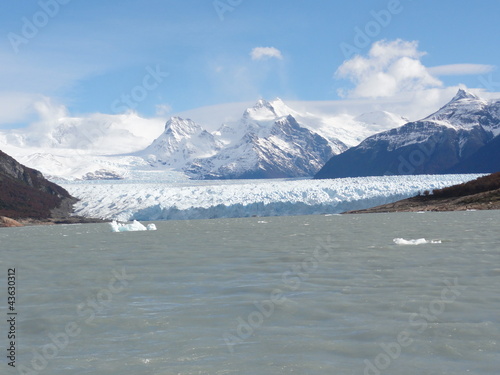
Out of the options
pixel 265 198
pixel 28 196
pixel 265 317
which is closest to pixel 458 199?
pixel 265 198

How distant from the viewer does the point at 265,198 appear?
90.9 m

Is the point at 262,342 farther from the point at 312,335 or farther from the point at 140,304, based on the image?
the point at 140,304

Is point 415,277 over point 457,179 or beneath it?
beneath

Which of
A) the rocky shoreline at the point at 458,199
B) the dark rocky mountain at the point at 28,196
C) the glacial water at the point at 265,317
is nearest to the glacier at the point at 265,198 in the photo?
the rocky shoreline at the point at 458,199

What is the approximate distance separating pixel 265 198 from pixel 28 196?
57.5 meters

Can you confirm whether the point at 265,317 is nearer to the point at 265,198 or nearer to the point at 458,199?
the point at 458,199

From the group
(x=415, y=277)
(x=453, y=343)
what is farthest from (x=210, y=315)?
(x=415, y=277)

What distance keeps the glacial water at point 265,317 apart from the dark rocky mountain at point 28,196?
92760 mm

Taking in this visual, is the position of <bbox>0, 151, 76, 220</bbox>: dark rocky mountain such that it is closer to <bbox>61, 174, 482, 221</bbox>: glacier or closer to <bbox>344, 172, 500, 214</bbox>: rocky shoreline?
<bbox>61, 174, 482, 221</bbox>: glacier

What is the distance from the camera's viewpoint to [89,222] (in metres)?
99.0

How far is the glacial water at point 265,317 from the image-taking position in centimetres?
864

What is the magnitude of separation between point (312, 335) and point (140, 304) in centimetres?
503

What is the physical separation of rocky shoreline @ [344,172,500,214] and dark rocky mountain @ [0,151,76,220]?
200 ft

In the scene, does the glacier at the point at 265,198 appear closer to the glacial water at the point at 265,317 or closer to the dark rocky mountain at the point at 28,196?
the dark rocky mountain at the point at 28,196
